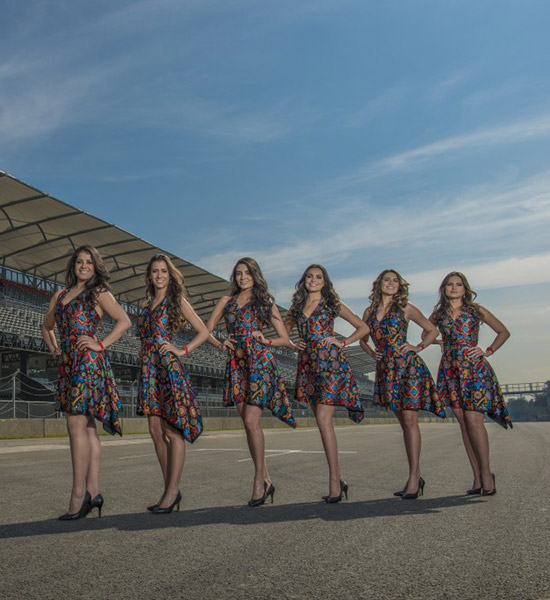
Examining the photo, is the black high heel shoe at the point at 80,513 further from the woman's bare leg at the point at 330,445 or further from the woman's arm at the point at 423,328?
the woman's arm at the point at 423,328

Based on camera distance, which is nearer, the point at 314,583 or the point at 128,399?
the point at 314,583

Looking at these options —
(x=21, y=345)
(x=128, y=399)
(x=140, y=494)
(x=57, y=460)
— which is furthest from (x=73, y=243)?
(x=140, y=494)

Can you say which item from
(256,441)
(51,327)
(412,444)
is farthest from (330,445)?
(51,327)

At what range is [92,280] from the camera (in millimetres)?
4820

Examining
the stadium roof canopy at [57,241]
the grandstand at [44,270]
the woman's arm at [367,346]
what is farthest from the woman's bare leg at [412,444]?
the stadium roof canopy at [57,241]

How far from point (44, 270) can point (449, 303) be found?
34577 millimetres

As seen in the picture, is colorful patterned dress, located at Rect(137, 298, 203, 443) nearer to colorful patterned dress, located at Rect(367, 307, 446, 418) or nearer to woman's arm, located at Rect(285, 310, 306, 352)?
woman's arm, located at Rect(285, 310, 306, 352)

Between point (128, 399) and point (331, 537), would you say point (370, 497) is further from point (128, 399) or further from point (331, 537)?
point (128, 399)

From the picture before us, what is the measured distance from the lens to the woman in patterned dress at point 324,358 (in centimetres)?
529

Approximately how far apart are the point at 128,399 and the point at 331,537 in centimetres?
2140

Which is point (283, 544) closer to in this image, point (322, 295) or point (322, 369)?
point (322, 369)

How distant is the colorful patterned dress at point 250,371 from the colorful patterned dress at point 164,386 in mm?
377

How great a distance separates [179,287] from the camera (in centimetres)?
513

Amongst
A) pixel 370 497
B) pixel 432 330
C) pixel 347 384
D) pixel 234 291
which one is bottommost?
pixel 370 497
